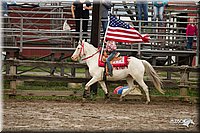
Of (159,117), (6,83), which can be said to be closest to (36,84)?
(6,83)

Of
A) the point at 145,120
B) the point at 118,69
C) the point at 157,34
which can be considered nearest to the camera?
the point at 145,120

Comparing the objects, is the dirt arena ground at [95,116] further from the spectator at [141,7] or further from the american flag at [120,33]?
the spectator at [141,7]

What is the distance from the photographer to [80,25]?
15.8 metres

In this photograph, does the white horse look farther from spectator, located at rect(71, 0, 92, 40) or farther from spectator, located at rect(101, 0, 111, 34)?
spectator, located at rect(71, 0, 92, 40)

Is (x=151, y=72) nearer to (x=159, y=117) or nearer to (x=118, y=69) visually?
(x=118, y=69)

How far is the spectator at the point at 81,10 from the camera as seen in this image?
1562 cm

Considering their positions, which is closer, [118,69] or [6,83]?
[118,69]

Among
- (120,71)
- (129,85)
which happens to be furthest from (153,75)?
(120,71)

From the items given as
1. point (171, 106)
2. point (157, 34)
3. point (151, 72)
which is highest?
point (157, 34)

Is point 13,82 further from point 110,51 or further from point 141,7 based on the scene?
point 141,7

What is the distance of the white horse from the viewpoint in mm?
13156

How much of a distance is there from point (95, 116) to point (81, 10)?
6767 millimetres

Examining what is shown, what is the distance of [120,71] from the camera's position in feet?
43.1

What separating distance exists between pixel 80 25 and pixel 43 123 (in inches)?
294
